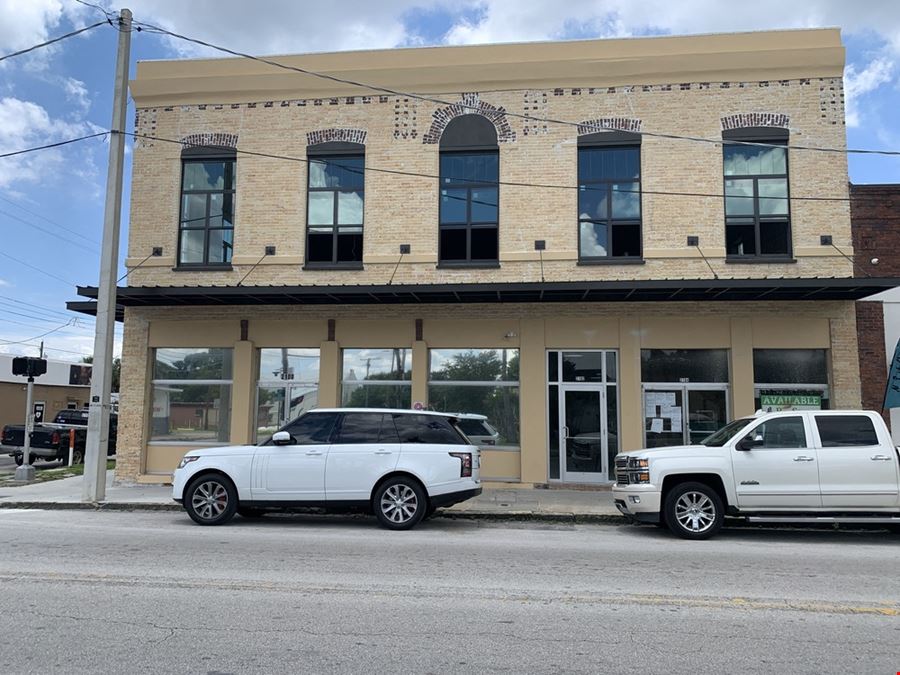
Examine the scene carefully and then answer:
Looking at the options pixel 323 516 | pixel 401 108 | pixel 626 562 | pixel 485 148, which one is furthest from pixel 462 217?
pixel 626 562

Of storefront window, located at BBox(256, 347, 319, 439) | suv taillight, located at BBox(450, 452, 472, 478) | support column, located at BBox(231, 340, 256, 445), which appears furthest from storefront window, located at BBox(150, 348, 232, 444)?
suv taillight, located at BBox(450, 452, 472, 478)

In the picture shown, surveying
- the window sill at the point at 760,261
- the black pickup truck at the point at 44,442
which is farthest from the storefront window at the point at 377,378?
the black pickup truck at the point at 44,442

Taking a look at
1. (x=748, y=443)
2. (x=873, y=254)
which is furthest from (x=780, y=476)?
(x=873, y=254)

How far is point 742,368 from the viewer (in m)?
14.1

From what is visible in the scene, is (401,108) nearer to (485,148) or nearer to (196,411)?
(485,148)

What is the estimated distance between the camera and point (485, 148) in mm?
15219

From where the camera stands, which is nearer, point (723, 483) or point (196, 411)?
point (723, 483)

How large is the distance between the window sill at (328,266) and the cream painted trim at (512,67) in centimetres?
393

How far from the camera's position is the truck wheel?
941cm

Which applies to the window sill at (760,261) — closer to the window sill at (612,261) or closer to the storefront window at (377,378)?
the window sill at (612,261)

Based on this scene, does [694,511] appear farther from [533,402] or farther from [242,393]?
[242,393]

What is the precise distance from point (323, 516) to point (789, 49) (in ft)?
43.4

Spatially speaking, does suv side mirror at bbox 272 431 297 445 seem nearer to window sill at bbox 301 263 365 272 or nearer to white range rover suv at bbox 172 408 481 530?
white range rover suv at bbox 172 408 481 530

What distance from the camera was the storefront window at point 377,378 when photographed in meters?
15.0
